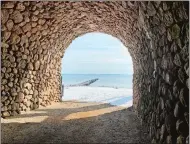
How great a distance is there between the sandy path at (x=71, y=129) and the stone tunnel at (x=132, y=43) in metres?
0.37

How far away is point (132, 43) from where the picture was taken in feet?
22.9

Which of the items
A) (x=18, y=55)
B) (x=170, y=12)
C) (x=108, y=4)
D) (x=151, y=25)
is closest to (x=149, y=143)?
(x=151, y=25)

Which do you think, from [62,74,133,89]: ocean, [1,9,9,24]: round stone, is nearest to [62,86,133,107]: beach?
[1,9,9,24]: round stone

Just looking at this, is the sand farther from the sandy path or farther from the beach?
the beach

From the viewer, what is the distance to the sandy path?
4.56 metres

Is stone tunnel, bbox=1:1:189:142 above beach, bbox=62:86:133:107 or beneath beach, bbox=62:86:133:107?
above

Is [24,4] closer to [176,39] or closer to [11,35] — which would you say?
[11,35]

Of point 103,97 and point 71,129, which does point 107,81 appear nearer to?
point 103,97

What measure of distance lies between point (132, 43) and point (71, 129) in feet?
9.18

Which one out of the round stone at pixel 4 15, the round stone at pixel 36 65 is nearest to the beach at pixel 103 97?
the round stone at pixel 36 65

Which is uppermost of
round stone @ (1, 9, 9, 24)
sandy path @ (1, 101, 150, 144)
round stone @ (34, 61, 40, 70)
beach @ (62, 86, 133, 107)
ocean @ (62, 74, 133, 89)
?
round stone @ (1, 9, 9, 24)

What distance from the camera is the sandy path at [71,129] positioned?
15.0 feet

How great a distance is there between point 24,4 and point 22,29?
3.02 feet

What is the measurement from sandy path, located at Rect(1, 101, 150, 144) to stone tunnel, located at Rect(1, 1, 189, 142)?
37cm
